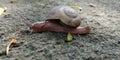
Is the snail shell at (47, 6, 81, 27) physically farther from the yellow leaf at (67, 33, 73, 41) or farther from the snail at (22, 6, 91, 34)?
the yellow leaf at (67, 33, 73, 41)

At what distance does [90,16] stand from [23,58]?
5.13 ft

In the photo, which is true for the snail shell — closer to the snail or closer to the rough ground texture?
the snail

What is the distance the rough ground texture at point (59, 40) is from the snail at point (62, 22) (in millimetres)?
53

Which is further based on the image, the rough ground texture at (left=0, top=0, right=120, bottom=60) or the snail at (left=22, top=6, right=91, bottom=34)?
the snail at (left=22, top=6, right=91, bottom=34)

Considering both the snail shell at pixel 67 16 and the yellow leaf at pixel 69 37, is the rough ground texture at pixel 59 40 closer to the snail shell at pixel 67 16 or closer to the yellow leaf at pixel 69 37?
the yellow leaf at pixel 69 37

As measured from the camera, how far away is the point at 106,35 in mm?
2699

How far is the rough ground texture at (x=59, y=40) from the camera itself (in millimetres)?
2240

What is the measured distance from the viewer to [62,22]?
254 centimetres

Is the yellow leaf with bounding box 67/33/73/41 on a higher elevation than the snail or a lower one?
lower

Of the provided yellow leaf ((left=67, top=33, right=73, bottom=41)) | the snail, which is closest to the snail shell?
the snail

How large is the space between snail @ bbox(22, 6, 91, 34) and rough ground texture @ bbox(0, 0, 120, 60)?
53 millimetres

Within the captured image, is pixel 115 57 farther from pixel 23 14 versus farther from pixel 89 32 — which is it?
pixel 23 14

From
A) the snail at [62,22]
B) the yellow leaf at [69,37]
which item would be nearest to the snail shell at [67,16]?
the snail at [62,22]

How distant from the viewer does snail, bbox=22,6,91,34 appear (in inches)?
99.0
